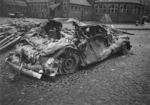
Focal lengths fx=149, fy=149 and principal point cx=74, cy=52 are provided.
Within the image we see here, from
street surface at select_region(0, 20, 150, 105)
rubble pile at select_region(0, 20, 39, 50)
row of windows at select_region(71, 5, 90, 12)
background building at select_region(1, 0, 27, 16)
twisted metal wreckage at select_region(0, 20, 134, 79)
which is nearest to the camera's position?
street surface at select_region(0, 20, 150, 105)

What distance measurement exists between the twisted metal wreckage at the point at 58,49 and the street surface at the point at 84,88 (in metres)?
0.36

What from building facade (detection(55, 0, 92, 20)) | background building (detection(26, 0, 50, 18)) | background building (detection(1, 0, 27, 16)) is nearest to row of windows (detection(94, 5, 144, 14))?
building facade (detection(55, 0, 92, 20))

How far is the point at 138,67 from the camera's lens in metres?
6.48

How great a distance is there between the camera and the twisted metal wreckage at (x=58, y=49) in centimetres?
496

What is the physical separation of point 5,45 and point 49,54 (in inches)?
204

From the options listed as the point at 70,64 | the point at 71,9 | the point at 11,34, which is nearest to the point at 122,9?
the point at 71,9

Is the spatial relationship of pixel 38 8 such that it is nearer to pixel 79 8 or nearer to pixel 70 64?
pixel 79 8

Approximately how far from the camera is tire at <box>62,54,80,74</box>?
547 centimetres

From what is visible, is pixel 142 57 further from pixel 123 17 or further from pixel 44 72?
pixel 123 17

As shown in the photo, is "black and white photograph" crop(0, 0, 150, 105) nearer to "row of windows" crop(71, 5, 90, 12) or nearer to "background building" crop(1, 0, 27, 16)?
"row of windows" crop(71, 5, 90, 12)

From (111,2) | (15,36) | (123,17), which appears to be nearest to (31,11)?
(111,2)

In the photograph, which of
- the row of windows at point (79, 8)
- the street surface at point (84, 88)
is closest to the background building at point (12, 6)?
the row of windows at point (79, 8)

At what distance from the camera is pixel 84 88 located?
4.48 m

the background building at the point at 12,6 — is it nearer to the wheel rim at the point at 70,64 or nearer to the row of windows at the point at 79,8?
the row of windows at the point at 79,8
